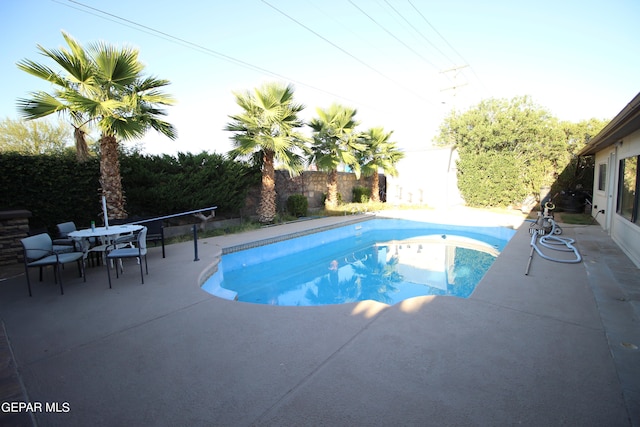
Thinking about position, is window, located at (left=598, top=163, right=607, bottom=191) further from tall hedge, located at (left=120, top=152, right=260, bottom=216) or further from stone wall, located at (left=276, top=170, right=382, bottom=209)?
tall hedge, located at (left=120, top=152, right=260, bottom=216)

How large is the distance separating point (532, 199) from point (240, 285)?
14278mm

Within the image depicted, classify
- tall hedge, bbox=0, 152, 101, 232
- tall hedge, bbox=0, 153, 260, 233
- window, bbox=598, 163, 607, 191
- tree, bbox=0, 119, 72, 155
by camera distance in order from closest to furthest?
tall hedge, bbox=0, 152, 101, 232
tall hedge, bbox=0, 153, 260, 233
window, bbox=598, 163, 607, 191
tree, bbox=0, 119, 72, 155

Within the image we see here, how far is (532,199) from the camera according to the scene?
1370 cm

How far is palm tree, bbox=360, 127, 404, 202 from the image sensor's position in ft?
46.9

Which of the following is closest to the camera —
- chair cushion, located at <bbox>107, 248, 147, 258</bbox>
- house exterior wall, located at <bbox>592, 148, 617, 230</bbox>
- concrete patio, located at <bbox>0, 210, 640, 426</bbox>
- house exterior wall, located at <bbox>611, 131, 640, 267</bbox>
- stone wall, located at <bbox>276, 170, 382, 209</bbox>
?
concrete patio, located at <bbox>0, 210, 640, 426</bbox>

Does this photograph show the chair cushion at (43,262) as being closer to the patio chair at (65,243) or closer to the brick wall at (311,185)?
the patio chair at (65,243)

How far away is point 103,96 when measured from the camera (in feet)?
19.1

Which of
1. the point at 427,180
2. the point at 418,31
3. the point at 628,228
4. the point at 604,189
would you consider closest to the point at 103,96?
the point at 628,228

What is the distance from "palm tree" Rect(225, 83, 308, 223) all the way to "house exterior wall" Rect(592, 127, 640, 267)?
27.0 ft

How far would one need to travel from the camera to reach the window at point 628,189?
208 inches

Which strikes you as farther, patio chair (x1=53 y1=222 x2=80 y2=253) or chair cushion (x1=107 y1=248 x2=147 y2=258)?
patio chair (x1=53 y1=222 x2=80 y2=253)

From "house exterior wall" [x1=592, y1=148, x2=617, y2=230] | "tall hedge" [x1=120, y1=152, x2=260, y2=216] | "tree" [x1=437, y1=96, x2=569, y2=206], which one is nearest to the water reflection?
"house exterior wall" [x1=592, y1=148, x2=617, y2=230]

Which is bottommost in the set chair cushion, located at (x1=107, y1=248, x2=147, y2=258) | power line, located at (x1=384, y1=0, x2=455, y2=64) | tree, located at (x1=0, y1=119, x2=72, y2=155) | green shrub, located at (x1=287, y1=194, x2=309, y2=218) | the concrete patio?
the concrete patio

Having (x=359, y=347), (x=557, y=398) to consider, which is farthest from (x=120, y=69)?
(x=557, y=398)
